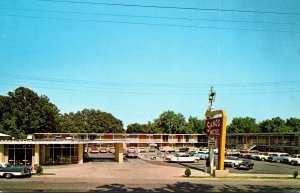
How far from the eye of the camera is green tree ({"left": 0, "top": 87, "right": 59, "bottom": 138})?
267ft

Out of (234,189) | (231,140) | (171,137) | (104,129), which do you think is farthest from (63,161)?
(104,129)

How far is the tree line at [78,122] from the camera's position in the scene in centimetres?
8212

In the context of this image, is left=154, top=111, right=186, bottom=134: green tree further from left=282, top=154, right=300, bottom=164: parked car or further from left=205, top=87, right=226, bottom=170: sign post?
left=205, top=87, right=226, bottom=170: sign post

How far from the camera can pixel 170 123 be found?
11688 cm

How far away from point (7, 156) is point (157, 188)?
88.9 feet

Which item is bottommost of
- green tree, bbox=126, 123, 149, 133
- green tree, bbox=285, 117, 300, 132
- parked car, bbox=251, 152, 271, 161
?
parked car, bbox=251, 152, 271, 161

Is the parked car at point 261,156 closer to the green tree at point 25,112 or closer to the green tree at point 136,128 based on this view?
the green tree at point 25,112

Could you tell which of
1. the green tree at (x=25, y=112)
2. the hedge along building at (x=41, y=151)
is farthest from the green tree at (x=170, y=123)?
the hedge along building at (x=41, y=151)

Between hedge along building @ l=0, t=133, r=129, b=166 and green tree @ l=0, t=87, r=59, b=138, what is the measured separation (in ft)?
115

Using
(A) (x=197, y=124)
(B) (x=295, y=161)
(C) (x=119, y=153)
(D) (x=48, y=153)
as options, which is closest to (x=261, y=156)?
(B) (x=295, y=161)

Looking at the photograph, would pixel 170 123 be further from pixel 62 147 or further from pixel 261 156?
pixel 62 147

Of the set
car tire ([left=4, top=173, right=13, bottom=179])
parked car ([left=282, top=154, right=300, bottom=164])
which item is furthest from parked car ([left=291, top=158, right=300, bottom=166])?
car tire ([left=4, top=173, right=13, bottom=179])

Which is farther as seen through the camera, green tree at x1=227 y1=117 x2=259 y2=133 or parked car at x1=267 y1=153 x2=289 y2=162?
green tree at x1=227 y1=117 x2=259 y2=133

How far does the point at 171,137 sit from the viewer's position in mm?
97875
